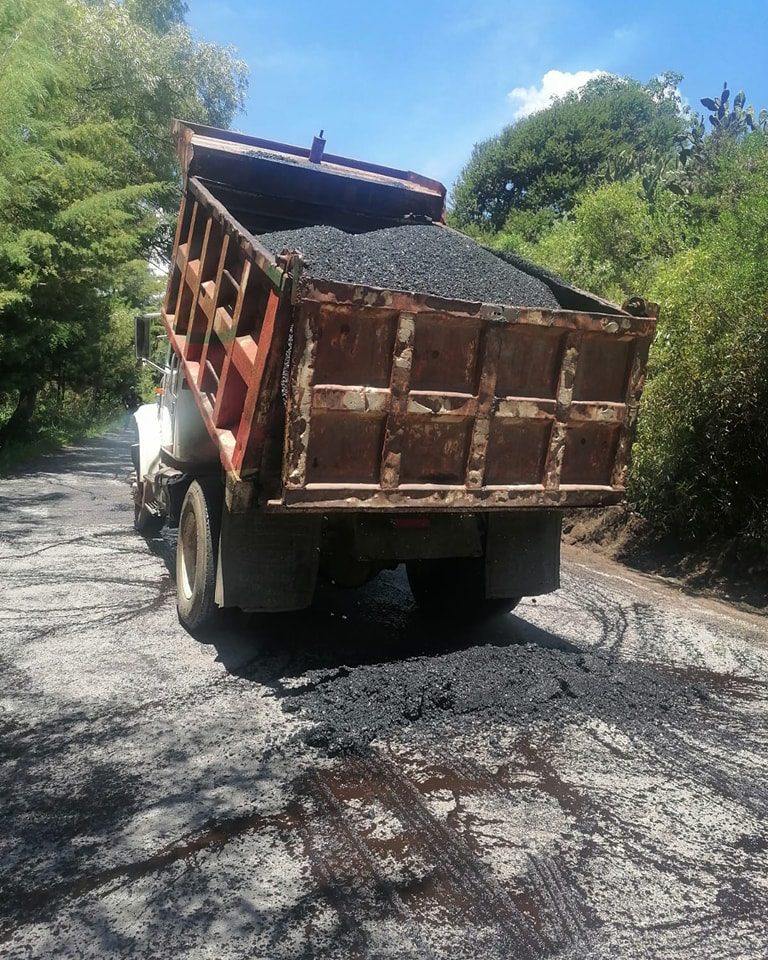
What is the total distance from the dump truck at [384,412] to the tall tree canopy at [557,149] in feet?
95.5

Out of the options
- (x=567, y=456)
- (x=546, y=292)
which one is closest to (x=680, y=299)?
(x=546, y=292)

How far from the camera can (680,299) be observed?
8211 millimetres

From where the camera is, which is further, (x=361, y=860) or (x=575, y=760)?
(x=575, y=760)

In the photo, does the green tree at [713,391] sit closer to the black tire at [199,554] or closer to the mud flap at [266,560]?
the mud flap at [266,560]

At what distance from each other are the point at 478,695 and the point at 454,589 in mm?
1499

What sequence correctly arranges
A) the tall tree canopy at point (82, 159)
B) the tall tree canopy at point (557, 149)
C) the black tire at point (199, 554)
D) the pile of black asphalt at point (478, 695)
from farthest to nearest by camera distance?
the tall tree canopy at point (557, 149)
the tall tree canopy at point (82, 159)
the black tire at point (199, 554)
the pile of black asphalt at point (478, 695)

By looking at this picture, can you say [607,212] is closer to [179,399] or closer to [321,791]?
[179,399]

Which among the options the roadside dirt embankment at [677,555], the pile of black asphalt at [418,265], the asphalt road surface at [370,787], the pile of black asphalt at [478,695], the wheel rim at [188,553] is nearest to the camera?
the asphalt road surface at [370,787]

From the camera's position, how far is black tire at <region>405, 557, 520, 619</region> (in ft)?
17.1

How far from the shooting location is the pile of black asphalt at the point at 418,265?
4.25 m

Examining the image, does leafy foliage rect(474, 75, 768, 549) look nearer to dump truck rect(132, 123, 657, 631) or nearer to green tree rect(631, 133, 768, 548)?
green tree rect(631, 133, 768, 548)

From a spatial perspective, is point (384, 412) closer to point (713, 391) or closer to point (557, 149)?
point (713, 391)

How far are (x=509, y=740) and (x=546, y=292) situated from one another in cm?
Answer: 281

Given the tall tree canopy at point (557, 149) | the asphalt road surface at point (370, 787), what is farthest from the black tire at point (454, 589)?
the tall tree canopy at point (557, 149)
